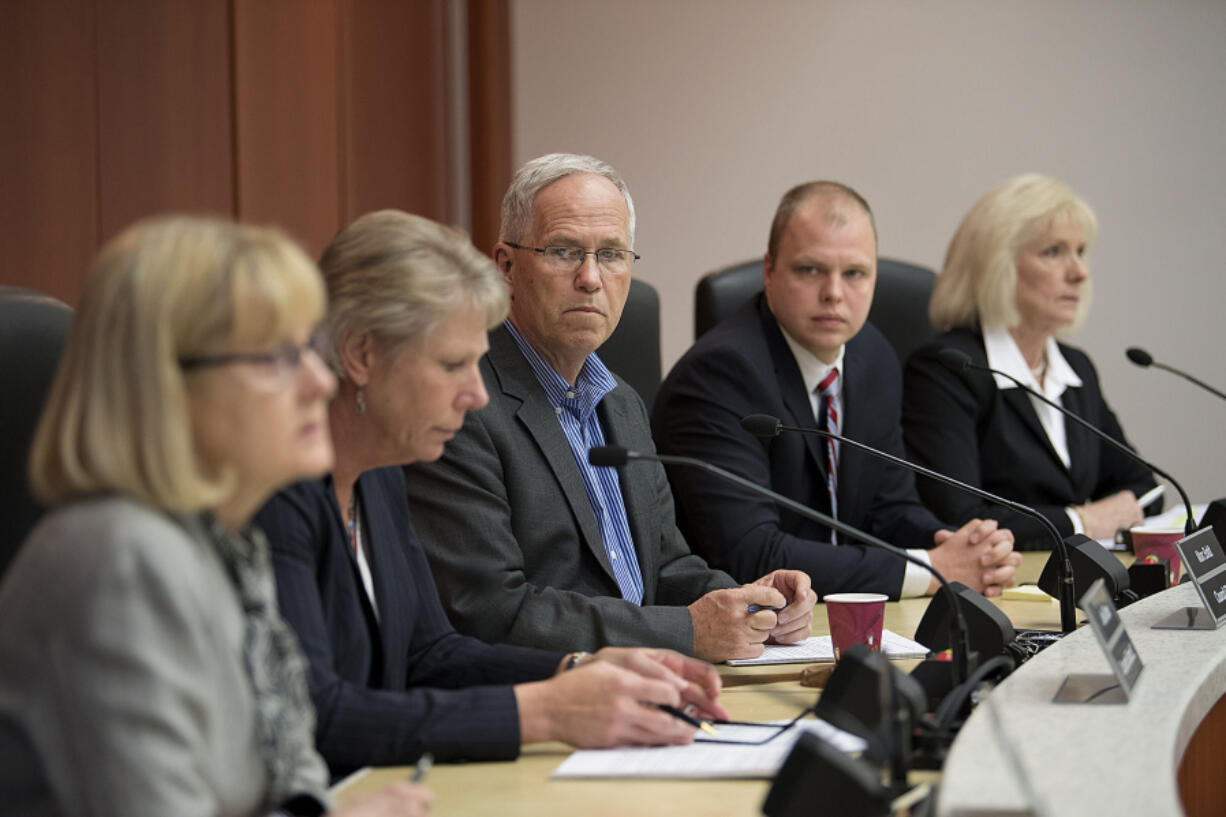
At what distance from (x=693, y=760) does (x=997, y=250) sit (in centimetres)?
254

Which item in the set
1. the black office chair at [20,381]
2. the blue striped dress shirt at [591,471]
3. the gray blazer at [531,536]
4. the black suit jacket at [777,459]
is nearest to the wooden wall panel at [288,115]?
the black suit jacket at [777,459]

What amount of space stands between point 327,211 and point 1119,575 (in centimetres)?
295

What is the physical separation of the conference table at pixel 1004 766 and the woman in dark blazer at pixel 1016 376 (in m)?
1.71

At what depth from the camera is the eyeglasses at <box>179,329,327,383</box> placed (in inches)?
38.0

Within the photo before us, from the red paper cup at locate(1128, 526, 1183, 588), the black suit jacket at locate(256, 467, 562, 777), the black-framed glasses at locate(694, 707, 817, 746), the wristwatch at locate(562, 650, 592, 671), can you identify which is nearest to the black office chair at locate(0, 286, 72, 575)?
the black suit jacket at locate(256, 467, 562, 777)

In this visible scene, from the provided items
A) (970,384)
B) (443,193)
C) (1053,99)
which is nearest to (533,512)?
(970,384)

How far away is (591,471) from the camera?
87.1 inches

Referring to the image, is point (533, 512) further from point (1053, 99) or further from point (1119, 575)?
point (1053, 99)

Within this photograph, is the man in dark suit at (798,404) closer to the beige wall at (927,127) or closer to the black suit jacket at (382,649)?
the black suit jacket at (382,649)

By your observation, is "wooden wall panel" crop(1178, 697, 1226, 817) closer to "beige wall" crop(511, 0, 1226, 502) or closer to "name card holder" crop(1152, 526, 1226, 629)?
"name card holder" crop(1152, 526, 1226, 629)

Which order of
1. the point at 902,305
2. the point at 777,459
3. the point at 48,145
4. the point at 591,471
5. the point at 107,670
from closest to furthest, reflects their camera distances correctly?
the point at 107,670
the point at 591,471
the point at 777,459
the point at 48,145
the point at 902,305

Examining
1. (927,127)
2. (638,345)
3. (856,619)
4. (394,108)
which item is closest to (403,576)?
(856,619)

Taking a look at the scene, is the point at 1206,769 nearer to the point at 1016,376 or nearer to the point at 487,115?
the point at 1016,376

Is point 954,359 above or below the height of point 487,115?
below
